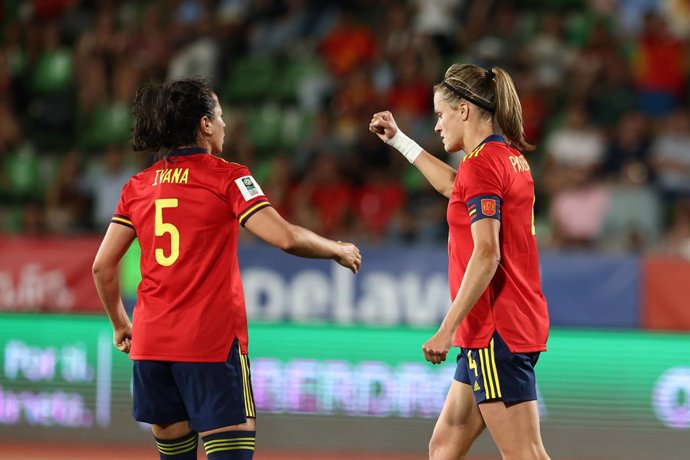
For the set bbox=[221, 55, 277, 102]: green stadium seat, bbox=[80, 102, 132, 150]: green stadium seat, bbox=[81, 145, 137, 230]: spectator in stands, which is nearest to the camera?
bbox=[81, 145, 137, 230]: spectator in stands

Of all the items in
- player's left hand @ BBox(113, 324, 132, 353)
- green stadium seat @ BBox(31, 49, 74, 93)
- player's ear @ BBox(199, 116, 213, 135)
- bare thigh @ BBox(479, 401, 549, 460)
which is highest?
green stadium seat @ BBox(31, 49, 74, 93)

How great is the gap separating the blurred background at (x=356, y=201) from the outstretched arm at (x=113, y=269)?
3972 millimetres

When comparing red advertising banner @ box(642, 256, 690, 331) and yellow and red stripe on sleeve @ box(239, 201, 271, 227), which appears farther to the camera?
red advertising banner @ box(642, 256, 690, 331)

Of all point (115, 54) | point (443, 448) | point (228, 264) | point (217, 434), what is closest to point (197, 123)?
point (228, 264)

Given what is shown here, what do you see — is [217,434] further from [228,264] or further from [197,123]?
[197,123]

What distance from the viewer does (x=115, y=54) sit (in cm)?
1289

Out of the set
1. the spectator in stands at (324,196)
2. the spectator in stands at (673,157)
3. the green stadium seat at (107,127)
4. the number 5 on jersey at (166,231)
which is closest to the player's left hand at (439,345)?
the number 5 on jersey at (166,231)

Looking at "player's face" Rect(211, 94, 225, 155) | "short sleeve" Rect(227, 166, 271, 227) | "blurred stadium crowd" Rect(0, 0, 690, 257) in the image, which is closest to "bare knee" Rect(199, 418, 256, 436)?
"short sleeve" Rect(227, 166, 271, 227)

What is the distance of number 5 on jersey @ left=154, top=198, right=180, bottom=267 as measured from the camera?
14.5 ft

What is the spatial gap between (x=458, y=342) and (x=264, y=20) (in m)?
9.43

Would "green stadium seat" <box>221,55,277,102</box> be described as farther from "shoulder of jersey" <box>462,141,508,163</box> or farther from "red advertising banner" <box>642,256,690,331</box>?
"shoulder of jersey" <box>462,141,508,163</box>

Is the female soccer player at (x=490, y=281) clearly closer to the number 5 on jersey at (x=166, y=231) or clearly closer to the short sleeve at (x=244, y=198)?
the short sleeve at (x=244, y=198)

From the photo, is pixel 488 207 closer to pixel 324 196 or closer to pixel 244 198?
pixel 244 198

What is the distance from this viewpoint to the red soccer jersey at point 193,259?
439 cm
